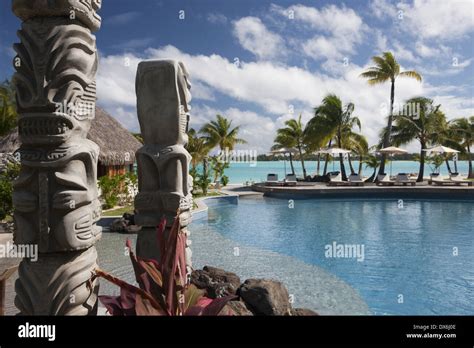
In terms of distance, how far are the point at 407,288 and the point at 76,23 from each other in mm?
5990

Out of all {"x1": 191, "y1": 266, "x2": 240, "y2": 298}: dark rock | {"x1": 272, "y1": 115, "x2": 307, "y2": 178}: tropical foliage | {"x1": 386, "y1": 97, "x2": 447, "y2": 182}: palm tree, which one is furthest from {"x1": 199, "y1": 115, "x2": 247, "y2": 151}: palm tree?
{"x1": 191, "y1": 266, "x2": 240, "y2": 298}: dark rock

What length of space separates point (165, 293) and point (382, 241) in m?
7.65

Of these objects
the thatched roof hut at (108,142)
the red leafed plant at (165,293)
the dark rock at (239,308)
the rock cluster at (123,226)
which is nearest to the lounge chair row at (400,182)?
the thatched roof hut at (108,142)

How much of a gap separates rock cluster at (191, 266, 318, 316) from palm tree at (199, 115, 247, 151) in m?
20.1

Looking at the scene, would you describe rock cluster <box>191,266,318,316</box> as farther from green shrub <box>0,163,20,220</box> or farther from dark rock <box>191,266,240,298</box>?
green shrub <box>0,163,20,220</box>

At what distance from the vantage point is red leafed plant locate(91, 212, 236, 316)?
2266 mm

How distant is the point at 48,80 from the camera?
7.98 ft

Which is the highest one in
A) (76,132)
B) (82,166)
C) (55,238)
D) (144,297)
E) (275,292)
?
(76,132)

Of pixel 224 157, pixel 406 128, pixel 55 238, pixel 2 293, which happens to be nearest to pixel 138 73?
pixel 55 238

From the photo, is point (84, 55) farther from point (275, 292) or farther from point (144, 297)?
point (275, 292)

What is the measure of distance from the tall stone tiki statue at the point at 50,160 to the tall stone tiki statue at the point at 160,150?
1319mm

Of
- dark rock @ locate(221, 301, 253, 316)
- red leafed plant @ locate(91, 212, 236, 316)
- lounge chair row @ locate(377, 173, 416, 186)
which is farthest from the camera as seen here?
lounge chair row @ locate(377, 173, 416, 186)

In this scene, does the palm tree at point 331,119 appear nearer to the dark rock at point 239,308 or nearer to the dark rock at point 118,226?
the dark rock at point 118,226
